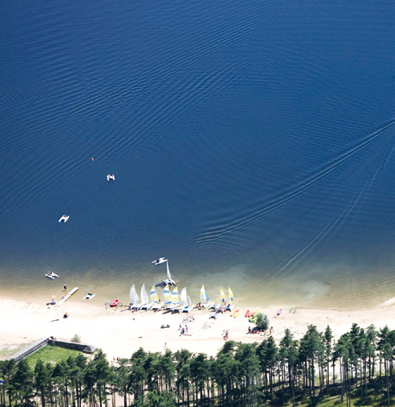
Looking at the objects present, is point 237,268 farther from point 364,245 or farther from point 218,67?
point 218,67

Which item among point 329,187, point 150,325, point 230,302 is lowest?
point 150,325

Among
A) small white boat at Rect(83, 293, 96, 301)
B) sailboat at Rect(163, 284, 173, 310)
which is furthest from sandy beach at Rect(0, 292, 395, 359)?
sailboat at Rect(163, 284, 173, 310)

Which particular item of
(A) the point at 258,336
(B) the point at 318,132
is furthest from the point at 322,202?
(A) the point at 258,336

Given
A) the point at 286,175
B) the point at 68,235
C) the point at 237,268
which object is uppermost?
the point at 286,175

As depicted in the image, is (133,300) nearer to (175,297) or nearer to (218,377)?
(175,297)

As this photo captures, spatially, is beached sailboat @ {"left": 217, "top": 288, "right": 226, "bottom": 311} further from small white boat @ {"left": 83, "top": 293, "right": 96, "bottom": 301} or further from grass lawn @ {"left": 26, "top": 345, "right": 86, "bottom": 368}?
grass lawn @ {"left": 26, "top": 345, "right": 86, "bottom": 368}

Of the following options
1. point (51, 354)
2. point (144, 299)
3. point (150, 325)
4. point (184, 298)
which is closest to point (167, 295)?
point (184, 298)

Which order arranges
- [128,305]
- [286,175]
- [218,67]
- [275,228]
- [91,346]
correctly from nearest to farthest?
[91,346] < [128,305] < [275,228] < [286,175] < [218,67]
